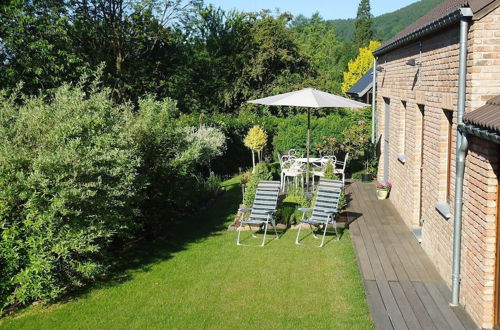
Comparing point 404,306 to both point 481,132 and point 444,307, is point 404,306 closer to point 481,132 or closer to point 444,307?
point 444,307

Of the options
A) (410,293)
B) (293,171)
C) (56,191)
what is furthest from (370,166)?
(56,191)

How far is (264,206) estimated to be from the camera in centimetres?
1095

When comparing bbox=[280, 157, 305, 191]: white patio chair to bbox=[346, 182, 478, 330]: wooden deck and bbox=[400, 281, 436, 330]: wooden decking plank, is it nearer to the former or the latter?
bbox=[346, 182, 478, 330]: wooden deck

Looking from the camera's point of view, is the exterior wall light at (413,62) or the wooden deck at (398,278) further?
the exterior wall light at (413,62)

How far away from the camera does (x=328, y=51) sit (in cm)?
6769

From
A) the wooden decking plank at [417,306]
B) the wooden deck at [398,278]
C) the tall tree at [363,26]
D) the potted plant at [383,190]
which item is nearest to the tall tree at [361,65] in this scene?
the tall tree at [363,26]

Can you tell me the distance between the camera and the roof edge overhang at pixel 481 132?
5.22 m

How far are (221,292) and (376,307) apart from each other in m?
2.22

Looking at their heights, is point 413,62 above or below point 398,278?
above

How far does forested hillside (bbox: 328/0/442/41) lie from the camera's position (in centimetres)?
11775

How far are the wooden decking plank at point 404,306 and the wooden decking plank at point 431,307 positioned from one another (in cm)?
21

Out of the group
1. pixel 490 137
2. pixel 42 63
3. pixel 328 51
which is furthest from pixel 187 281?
pixel 328 51

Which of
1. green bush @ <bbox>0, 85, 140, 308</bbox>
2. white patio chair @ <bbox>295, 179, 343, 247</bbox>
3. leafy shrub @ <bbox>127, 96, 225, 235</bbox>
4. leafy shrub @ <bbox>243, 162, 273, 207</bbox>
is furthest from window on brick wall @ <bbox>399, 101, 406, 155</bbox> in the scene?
green bush @ <bbox>0, 85, 140, 308</bbox>

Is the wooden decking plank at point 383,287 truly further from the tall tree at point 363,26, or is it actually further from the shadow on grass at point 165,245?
the tall tree at point 363,26
